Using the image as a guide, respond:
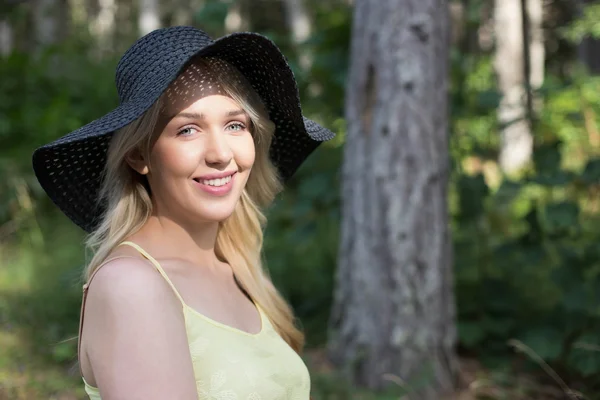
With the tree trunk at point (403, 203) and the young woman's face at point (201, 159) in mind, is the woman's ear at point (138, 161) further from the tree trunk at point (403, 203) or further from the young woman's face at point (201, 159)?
the tree trunk at point (403, 203)

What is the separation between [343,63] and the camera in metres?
5.19

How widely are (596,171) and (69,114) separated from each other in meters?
5.67

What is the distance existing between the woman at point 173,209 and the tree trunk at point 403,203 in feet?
7.37

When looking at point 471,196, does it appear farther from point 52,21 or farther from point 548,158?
point 52,21

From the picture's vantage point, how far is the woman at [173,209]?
1.60 meters

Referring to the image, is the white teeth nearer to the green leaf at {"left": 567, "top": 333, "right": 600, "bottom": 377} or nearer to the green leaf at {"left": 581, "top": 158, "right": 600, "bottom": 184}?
the green leaf at {"left": 567, "top": 333, "right": 600, "bottom": 377}

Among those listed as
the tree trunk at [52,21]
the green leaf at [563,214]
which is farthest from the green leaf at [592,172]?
the tree trunk at [52,21]

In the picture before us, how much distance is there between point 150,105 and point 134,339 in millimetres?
467

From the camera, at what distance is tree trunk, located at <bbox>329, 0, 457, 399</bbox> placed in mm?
4309

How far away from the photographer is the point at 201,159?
5.98ft

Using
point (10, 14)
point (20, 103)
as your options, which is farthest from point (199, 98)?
point (10, 14)

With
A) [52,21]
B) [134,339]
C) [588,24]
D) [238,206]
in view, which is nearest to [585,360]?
[588,24]

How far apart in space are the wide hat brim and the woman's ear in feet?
0.24

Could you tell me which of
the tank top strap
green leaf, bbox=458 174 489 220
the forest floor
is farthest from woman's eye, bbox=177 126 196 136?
green leaf, bbox=458 174 489 220
